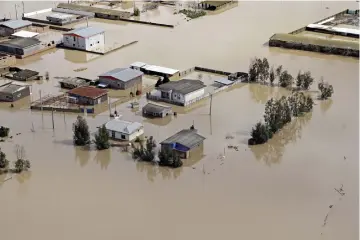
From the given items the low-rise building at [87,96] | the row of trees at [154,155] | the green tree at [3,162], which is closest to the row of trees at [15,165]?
the green tree at [3,162]

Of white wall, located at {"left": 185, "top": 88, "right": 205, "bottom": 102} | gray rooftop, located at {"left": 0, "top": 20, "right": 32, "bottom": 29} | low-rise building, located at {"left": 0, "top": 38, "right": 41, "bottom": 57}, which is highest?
gray rooftop, located at {"left": 0, "top": 20, "right": 32, "bottom": 29}

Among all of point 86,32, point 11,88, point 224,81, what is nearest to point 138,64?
point 224,81

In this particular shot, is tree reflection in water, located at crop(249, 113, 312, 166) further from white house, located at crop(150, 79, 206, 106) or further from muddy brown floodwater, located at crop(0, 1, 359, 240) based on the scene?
white house, located at crop(150, 79, 206, 106)

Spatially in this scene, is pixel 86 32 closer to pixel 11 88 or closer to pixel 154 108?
pixel 11 88

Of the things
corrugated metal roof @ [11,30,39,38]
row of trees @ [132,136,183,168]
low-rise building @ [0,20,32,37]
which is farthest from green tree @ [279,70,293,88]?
low-rise building @ [0,20,32,37]

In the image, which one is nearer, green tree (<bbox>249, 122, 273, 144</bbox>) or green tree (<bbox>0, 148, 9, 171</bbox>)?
green tree (<bbox>0, 148, 9, 171</bbox>)

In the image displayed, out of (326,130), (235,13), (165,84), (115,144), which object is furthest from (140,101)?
(235,13)

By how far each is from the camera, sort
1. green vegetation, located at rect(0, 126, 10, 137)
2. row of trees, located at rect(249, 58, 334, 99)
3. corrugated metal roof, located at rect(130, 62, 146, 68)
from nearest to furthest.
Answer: green vegetation, located at rect(0, 126, 10, 137) < row of trees, located at rect(249, 58, 334, 99) < corrugated metal roof, located at rect(130, 62, 146, 68)
